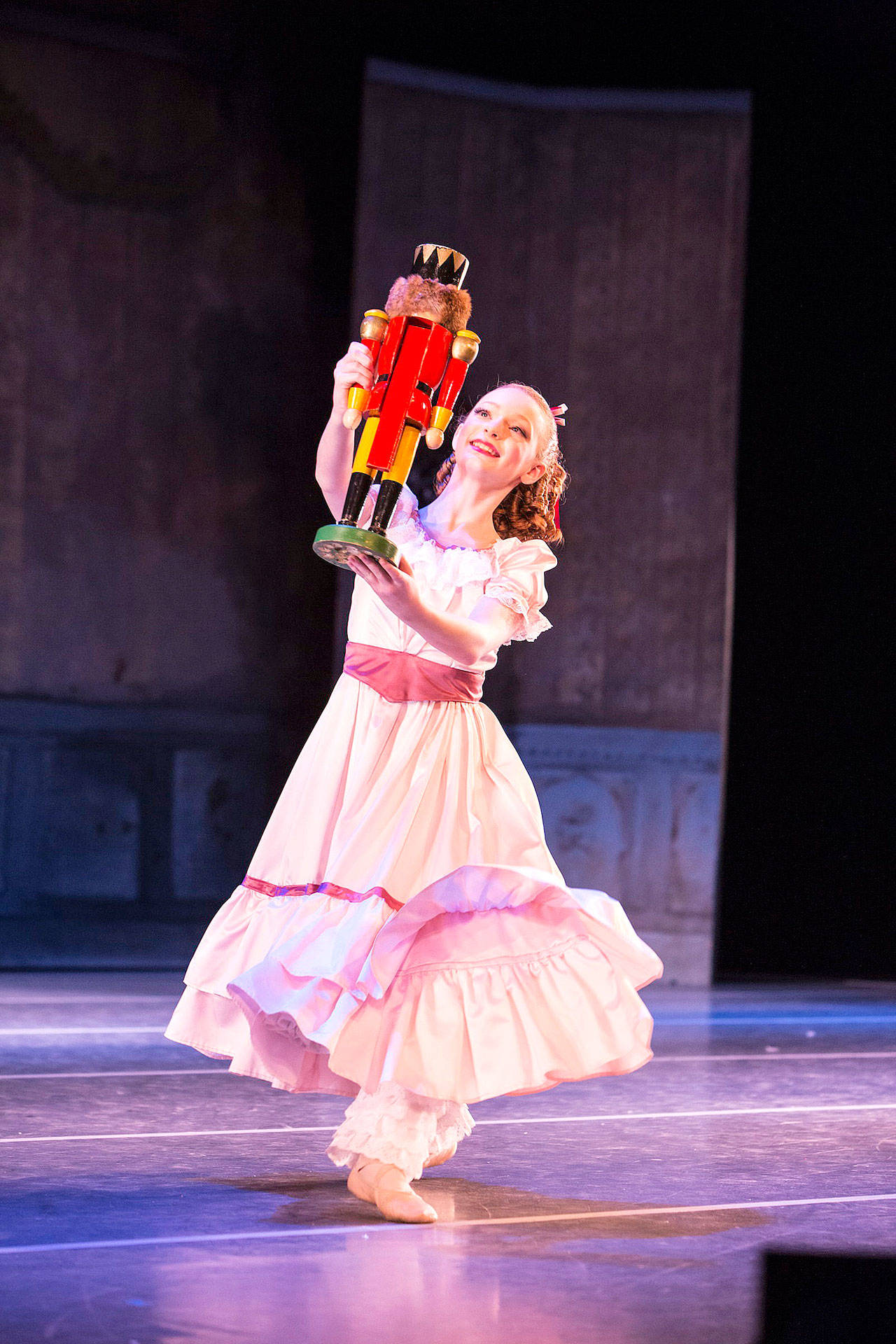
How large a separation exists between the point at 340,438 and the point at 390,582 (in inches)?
17.8

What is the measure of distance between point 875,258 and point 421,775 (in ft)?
13.5

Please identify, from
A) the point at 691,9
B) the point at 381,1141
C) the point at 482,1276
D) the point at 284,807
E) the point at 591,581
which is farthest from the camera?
→ the point at 591,581

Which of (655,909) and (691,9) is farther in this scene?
(655,909)

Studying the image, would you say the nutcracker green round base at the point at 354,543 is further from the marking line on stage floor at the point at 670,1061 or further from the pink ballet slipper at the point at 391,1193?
the marking line on stage floor at the point at 670,1061

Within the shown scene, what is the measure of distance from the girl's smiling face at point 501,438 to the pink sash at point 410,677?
34 cm

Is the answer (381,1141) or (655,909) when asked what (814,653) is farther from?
(381,1141)

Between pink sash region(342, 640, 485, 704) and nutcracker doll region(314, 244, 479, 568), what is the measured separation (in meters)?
0.24

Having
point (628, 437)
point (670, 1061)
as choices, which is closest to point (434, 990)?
point (670, 1061)

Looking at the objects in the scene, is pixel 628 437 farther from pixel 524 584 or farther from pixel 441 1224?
pixel 441 1224

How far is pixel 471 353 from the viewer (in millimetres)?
2357

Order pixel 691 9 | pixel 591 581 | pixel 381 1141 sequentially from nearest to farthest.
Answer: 1. pixel 381 1141
2. pixel 691 9
3. pixel 591 581

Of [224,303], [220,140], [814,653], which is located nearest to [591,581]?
[814,653]

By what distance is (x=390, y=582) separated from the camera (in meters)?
2.14

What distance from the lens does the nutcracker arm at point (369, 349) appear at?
2.31m
